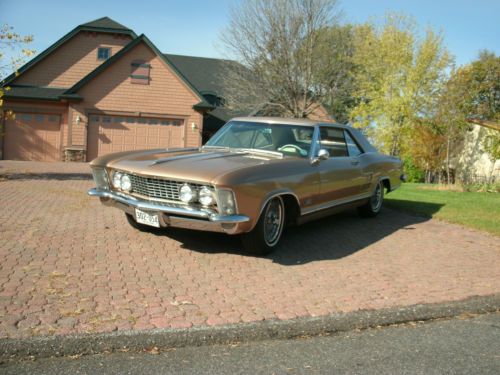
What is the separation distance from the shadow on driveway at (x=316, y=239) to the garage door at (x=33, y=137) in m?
18.3

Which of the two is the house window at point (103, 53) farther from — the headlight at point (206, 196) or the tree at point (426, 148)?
the headlight at point (206, 196)

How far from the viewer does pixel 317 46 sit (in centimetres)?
2683

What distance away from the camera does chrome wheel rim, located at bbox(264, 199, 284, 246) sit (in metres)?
5.82

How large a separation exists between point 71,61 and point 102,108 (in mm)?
3967

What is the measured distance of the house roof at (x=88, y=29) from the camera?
2409 centimetres

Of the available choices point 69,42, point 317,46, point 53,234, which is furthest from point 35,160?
point 53,234

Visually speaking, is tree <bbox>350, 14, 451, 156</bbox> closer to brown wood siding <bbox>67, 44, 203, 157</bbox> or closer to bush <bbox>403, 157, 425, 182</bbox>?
bush <bbox>403, 157, 425, 182</bbox>

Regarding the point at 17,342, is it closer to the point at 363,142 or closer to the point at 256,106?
the point at 363,142

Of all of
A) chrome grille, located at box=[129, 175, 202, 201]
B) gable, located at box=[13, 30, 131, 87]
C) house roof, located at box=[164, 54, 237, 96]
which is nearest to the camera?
chrome grille, located at box=[129, 175, 202, 201]

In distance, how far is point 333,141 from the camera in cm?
747

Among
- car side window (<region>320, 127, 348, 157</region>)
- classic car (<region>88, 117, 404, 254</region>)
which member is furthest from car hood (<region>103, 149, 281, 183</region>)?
car side window (<region>320, 127, 348, 157</region>)

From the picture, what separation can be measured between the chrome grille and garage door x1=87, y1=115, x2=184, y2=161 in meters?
17.5

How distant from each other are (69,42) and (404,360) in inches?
990

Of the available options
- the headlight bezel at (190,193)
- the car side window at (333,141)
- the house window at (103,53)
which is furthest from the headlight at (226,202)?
the house window at (103,53)
